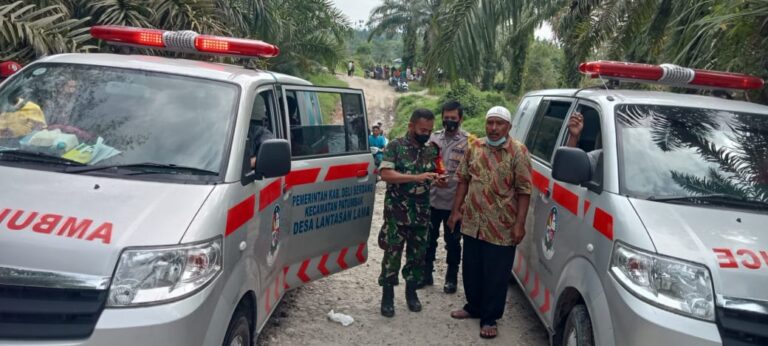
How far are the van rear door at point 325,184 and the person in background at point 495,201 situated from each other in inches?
33.2

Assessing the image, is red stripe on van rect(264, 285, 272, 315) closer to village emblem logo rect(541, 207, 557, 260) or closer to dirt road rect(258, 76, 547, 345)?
dirt road rect(258, 76, 547, 345)

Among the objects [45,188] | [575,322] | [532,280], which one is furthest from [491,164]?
[45,188]

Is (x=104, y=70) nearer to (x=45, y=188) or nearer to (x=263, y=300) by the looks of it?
(x=45, y=188)

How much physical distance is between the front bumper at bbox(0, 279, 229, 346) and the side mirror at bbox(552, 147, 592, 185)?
6.72ft

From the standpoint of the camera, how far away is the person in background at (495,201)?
432 cm

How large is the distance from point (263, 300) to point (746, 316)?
2464 mm

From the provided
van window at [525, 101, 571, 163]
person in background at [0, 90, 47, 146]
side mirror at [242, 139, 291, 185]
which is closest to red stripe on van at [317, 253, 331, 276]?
side mirror at [242, 139, 291, 185]

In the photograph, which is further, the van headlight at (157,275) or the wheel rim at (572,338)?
the wheel rim at (572,338)

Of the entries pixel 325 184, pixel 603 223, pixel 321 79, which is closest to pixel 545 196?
pixel 603 223

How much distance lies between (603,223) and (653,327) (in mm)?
711

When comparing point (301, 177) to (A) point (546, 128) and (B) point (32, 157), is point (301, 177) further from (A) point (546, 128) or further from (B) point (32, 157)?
(A) point (546, 128)

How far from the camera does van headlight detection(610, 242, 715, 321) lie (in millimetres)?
2773

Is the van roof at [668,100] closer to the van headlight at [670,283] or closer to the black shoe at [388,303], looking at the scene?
the van headlight at [670,283]

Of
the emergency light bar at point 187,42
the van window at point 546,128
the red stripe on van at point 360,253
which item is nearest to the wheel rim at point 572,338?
the van window at point 546,128
